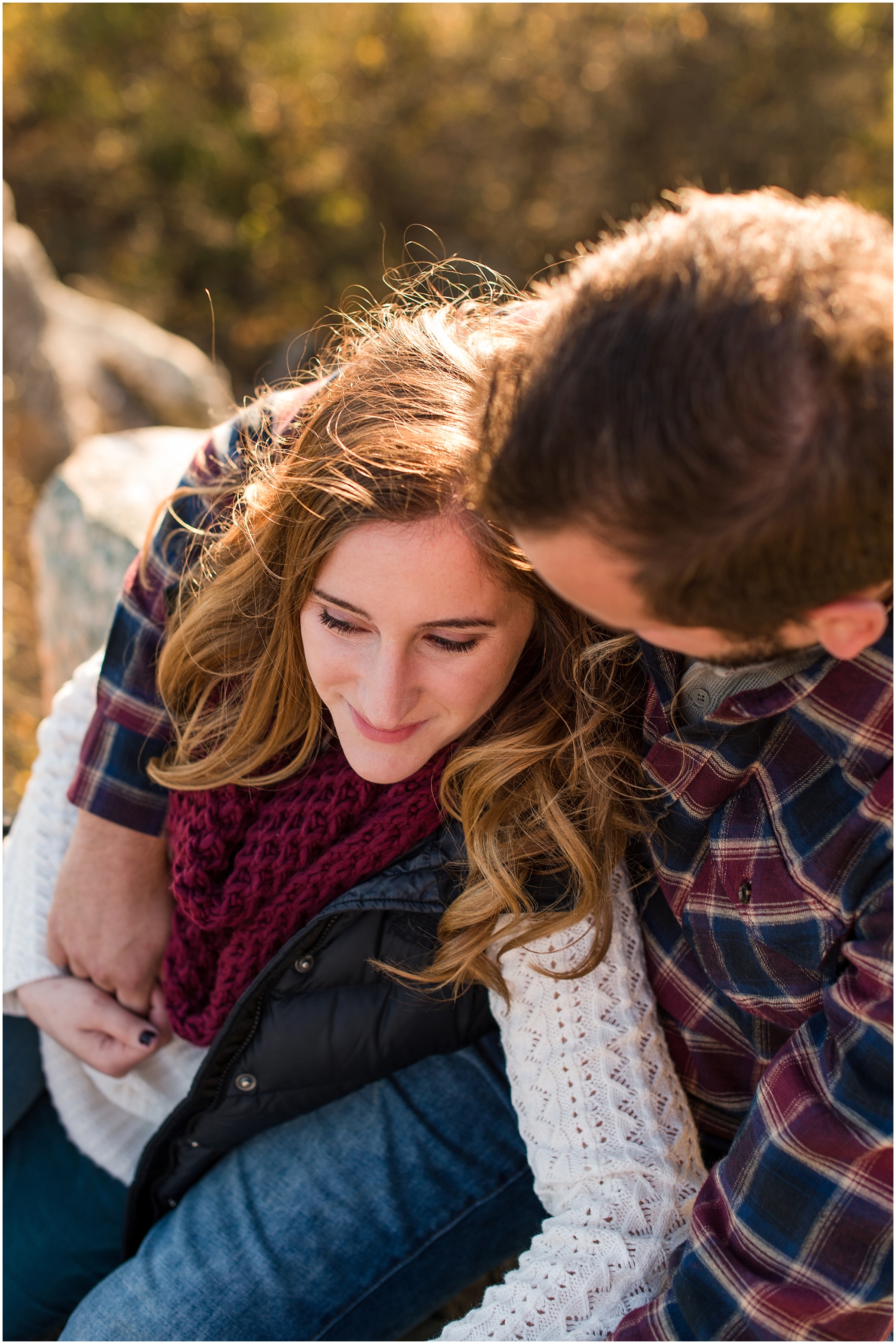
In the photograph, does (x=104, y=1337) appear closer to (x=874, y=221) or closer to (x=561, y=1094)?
(x=561, y=1094)

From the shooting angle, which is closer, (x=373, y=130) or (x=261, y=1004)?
(x=261, y=1004)

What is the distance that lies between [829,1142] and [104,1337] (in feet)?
4.12

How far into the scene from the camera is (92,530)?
309cm

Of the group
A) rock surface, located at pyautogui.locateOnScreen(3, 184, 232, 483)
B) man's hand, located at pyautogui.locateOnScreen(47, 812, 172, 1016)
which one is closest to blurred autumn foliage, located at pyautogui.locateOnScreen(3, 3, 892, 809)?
rock surface, located at pyautogui.locateOnScreen(3, 184, 232, 483)

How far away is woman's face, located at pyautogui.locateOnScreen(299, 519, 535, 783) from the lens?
1.42m

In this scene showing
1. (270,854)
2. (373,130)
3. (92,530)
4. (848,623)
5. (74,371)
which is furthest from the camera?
(373,130)

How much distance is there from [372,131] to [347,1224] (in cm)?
913

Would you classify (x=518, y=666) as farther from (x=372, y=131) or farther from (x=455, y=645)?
(x=372, y=131)

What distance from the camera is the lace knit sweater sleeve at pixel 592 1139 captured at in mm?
1438

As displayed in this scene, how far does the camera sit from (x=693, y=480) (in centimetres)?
96

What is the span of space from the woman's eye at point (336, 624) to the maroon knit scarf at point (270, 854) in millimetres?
296

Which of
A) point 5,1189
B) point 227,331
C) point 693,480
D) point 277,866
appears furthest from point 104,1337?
point 227,331

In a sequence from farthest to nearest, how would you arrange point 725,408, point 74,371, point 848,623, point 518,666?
point 74,371 → point 518,666 → point 848,623 → point 725,408

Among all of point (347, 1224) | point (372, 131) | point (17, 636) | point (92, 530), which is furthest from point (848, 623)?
point (372, 131)
